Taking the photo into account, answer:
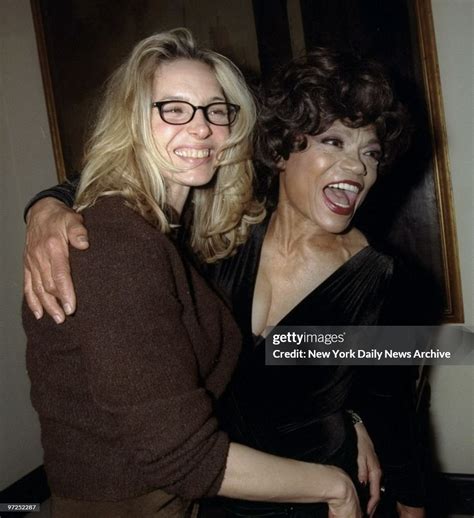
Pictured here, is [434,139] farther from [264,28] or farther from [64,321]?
Answer: [64,321]

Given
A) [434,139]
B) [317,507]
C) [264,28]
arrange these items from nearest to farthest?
1. [317,507]
2. [434,139]
3. [264,28]

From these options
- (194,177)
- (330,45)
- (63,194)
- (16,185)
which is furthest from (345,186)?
(16,185)

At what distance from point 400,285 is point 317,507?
428 mm

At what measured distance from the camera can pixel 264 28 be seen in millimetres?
1471

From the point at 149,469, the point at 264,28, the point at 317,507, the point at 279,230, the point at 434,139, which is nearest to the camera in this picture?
the point at 149,469

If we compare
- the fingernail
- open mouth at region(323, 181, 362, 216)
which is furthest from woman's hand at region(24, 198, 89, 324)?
open mouth at region(323, 181, 362, 216)

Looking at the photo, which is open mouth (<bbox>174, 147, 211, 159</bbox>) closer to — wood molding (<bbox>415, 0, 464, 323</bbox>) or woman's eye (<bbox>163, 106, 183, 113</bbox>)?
woman's eye (<bbox>163, 106, 183, 113</bbox>)

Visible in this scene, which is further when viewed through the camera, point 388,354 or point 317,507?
point 388,354

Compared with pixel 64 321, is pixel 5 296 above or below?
below

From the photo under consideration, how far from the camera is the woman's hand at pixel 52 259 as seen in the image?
1.79ft

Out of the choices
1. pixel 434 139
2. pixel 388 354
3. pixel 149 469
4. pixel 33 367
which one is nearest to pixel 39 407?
pixel 33 367

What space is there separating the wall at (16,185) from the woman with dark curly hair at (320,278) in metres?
0.81

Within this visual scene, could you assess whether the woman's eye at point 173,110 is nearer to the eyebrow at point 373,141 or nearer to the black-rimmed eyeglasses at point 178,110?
the black-rimmed eyeglasses at point 178,110

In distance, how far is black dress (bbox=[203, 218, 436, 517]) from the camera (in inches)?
35.9
